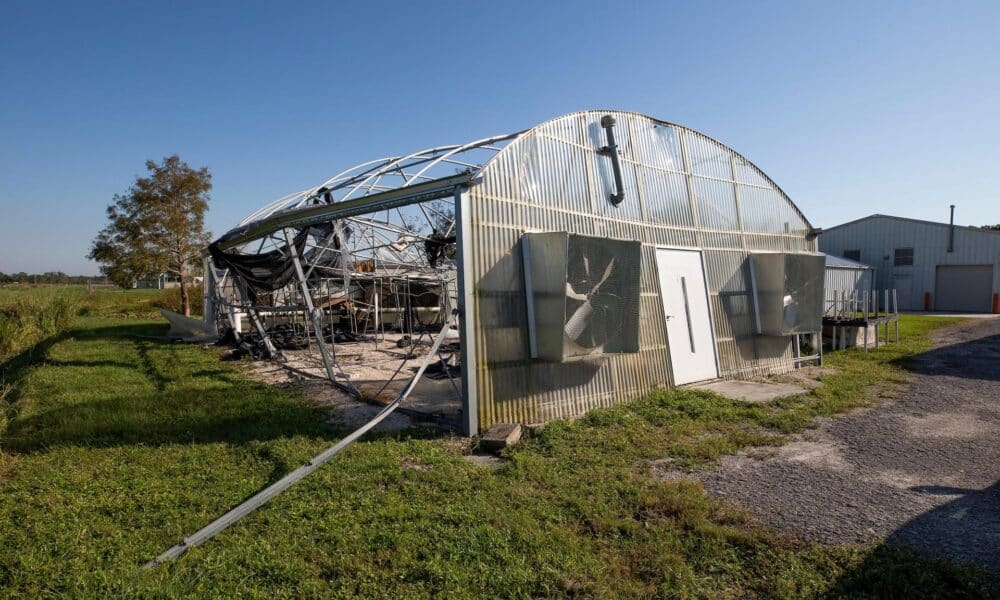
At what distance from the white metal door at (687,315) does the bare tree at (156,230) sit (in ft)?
76.4

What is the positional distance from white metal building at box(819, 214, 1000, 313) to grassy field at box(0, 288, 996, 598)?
2534 cm

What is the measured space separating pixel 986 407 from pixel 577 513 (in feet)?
23.7

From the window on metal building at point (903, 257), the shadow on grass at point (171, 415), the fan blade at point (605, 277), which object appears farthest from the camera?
the window on metal building at point (903, 257)

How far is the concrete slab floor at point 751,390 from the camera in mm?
8141

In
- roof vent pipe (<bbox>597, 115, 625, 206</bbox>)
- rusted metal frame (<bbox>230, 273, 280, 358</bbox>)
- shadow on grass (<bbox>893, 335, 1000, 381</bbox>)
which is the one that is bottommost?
shadow on grass (<bbox>893, 335, 1000, 381</bbox>)

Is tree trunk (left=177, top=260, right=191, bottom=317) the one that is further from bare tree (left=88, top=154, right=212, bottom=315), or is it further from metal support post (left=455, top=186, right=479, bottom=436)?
metal support post (left=455, top=186, right=479, bottom=436)

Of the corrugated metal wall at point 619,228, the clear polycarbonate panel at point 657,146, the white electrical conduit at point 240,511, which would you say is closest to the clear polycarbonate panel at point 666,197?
the corrugated metal wall at point 619,228

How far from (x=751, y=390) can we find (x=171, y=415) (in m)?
8.57

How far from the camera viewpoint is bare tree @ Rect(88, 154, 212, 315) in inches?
947

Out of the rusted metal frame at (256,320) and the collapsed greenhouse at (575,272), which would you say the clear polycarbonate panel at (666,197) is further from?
the rusted metal frame at (256,320)

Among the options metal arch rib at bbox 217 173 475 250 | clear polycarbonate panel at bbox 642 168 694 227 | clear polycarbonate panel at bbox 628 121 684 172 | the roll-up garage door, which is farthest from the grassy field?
the roll-up garage door

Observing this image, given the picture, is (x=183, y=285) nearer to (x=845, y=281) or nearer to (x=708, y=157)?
(x=708, y=157)

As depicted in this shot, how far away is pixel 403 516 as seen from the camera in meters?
4.02

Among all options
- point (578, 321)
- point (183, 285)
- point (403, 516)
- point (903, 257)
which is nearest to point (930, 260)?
point (903, 257)
